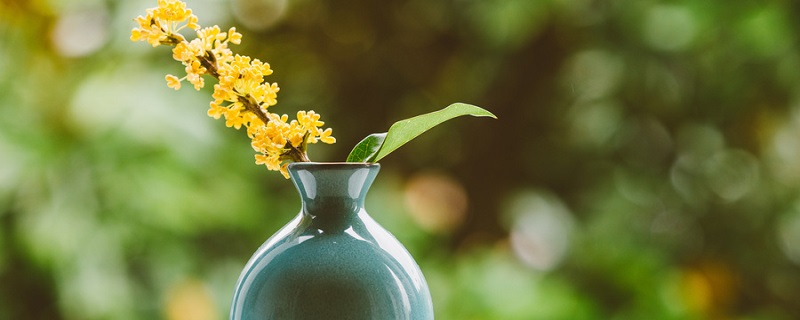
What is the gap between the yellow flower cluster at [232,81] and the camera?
1.84ft

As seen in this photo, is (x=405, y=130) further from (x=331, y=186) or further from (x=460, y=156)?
(x=460, y=156)

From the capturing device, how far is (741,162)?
78.1 inches

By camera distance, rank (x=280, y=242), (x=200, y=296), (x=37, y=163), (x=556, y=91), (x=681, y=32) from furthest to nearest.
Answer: (x=556, y=91) → (x=681, y=32) → (x=200, y=296) → (x=37, y=163) → (x=280, y=242)

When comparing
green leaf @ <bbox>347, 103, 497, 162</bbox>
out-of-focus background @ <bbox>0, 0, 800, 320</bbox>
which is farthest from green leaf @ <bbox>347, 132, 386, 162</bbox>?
out-of-focus background @ <bbox>0, 0, 800, 320</bbox>

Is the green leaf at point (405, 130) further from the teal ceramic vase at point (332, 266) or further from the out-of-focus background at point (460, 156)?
the out-of-focus background at point (460, 156)

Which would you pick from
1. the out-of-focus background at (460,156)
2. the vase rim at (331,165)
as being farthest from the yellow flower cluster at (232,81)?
the out-of-focus background at (460,156)

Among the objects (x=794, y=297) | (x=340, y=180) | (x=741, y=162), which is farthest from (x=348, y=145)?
(x=340, y=180)

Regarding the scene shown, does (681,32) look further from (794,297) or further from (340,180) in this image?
(340,180)

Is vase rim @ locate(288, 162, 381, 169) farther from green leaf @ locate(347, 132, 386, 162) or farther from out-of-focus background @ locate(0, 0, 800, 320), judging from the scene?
out-of-focus background @ locate(0, 0, 800, 320)

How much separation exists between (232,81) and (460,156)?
1.48m

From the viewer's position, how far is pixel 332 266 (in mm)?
548

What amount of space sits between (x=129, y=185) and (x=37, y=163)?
16cm

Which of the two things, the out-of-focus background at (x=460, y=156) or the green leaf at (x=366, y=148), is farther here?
the out-of-focus background at (x=460, y=156)

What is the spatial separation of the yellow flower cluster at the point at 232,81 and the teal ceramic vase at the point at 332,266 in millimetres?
23
